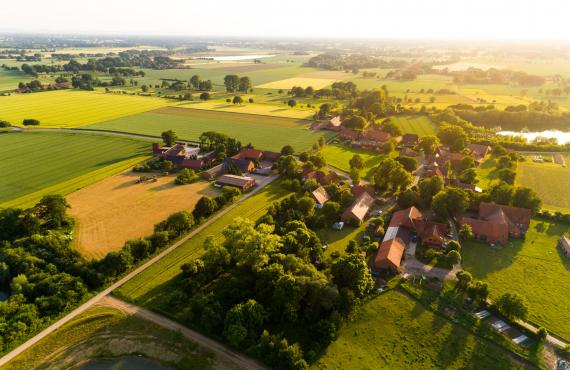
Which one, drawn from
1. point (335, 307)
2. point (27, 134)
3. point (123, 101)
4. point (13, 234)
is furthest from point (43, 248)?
point (123, 101)

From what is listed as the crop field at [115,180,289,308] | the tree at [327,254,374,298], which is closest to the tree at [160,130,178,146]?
the crop field at [115,180,289,308]

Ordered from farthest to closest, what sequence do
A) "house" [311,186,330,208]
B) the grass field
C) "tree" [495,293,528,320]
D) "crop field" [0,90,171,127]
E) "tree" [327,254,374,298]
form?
"crop field" [0,90,171,127] < "house" [311,186,330,208] < "tree" [327,254,374,298] < "tree" [495,293,528,320] < the grass field

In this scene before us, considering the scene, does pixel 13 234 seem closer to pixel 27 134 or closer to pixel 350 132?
pixel 27 134

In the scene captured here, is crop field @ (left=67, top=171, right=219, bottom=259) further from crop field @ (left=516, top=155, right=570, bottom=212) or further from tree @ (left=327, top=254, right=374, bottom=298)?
crop field @ (left=516, top=155, right=570, bottom=212)

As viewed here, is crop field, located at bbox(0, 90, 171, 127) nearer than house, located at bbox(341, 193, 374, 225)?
No

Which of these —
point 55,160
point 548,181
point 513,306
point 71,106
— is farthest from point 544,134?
point 71,106

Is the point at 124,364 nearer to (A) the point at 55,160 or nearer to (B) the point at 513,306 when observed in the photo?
(B) the point at 513,306

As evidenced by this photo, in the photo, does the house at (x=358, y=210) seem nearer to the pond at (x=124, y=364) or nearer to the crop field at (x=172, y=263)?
the crop field at (x=172, y=263)

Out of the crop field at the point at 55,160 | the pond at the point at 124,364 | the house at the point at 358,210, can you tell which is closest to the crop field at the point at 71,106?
the crop field at the point at 55,160
